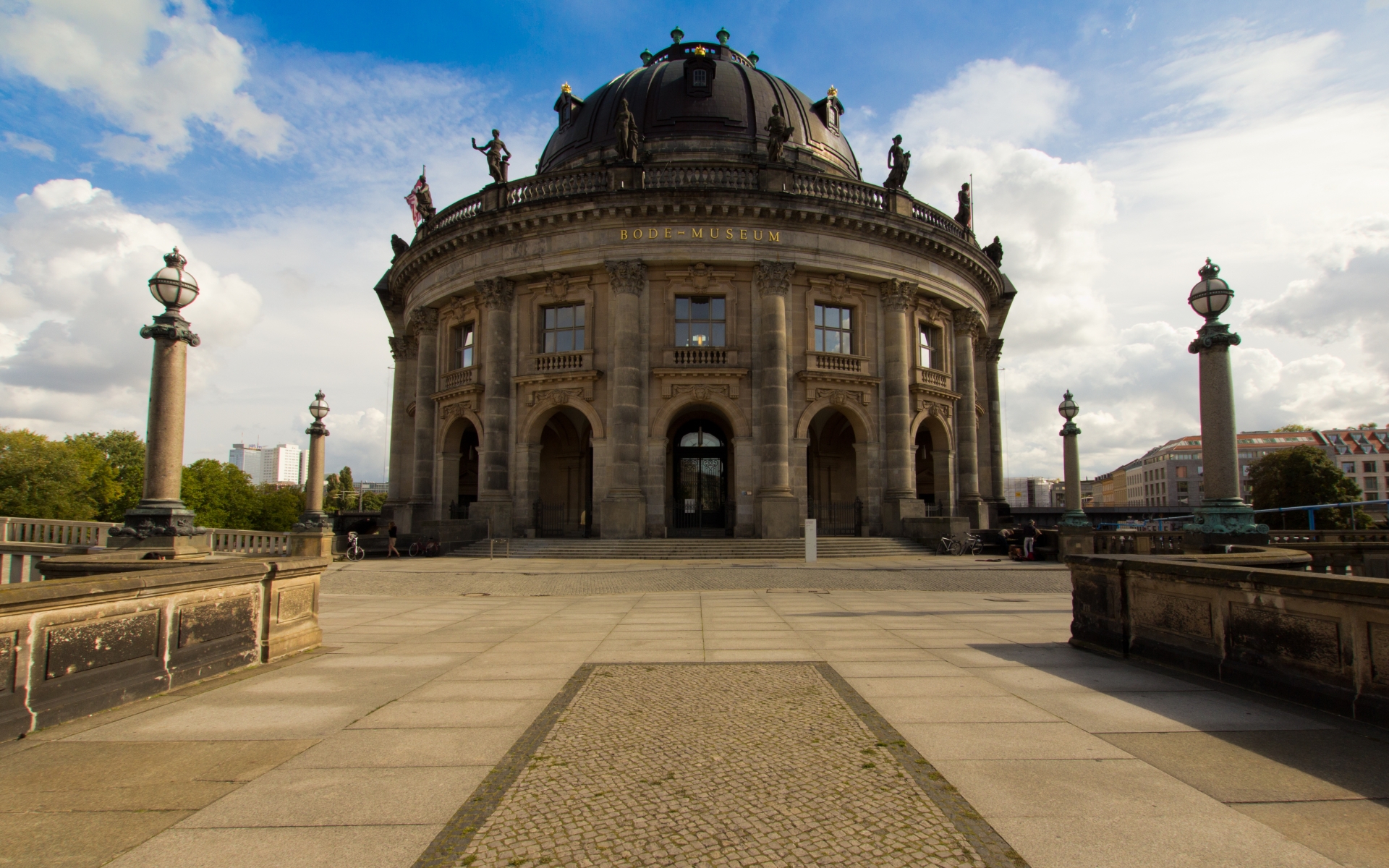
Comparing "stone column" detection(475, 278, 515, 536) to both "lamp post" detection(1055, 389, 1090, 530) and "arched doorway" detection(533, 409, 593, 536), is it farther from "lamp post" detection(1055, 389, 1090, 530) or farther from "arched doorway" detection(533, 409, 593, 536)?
"lamp post" detection(1055, 389, 1090, 530)

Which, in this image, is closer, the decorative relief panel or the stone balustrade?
the stone balustrade

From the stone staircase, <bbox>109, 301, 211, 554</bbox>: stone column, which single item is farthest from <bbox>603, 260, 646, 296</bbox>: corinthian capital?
<bbox>109, 301, 211, 554</bbox>: stone column

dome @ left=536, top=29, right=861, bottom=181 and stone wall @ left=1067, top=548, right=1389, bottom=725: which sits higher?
dome @ left=536, top=29, right=861, bottom=181

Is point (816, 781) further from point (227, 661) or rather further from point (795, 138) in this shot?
point (795, 138)

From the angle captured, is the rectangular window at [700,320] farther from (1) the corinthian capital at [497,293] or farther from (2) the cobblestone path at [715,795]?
(2) the cobblestone path at [715,795]

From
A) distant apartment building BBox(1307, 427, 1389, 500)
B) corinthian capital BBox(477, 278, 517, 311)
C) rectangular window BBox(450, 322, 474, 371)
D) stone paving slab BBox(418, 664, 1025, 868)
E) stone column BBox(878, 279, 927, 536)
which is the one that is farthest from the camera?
distant apartment building BBox(1307, 427, 1389, 500)

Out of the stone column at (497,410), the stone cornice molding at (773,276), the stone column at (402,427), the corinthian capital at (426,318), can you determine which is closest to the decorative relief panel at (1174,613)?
the stone cornice molding at (773,276)

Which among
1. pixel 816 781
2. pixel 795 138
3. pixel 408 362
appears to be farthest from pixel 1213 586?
pixel 408 362

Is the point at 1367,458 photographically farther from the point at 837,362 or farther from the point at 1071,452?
the point at 837,362

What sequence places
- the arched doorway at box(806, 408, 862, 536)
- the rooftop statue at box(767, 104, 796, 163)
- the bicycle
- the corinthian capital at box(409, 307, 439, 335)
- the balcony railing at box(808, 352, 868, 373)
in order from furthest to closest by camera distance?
the corinthian capital at box(409, 307, 439, 335) < the arched doorway at box(806, 408, 862, 536) < the rooftop statue at box(767, 104, 796, 163) < the balcony railing at box(808, 352, 868, 373) < the bicycle

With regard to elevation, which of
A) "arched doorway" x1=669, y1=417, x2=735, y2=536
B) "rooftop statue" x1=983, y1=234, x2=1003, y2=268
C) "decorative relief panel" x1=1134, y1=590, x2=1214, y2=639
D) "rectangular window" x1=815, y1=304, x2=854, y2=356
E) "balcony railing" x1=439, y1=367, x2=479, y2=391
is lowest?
"decorative relief panel" x1=1134, y1=590, x2=1214, y2=639

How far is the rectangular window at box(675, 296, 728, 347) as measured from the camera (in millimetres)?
27438

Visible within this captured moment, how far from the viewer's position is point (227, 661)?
257 inches

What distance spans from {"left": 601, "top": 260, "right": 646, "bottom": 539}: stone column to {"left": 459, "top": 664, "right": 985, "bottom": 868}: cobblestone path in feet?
63.9
